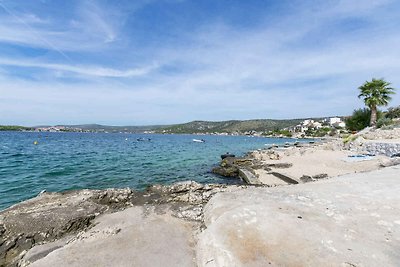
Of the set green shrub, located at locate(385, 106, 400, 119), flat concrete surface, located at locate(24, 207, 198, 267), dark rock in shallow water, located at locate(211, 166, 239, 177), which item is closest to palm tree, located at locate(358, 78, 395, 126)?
green shrub, located at locate(385, 106, 400, 119)

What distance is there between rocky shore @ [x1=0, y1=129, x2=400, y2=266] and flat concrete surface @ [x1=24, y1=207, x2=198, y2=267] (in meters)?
0.02

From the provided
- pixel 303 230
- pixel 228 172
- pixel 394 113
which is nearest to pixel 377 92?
pixel 394 113

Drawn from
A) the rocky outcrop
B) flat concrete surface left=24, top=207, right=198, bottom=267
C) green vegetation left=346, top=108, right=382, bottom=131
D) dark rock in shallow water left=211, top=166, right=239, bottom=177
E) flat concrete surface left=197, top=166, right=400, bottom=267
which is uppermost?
green vegetation left=346, top=108, right=382, bottom=131

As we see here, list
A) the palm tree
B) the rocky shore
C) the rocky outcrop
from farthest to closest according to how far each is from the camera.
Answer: the palm tree → the rocky outcrop → the rocky shore

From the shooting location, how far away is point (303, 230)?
5156 mm

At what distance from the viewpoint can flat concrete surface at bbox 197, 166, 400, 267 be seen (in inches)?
170

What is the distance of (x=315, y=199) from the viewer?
23.2 feet

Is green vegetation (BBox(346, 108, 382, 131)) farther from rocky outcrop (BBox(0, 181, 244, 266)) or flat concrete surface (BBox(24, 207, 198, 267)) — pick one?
flat concrete surface (BBox(24, 207, 198, 267))

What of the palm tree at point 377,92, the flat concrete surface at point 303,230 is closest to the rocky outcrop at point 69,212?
the flat concrete surface at point 303,230

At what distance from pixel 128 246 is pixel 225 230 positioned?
7.75 ft

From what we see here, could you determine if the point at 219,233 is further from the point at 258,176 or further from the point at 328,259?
the point at 258,176

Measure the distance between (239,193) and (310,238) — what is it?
318 centimetres

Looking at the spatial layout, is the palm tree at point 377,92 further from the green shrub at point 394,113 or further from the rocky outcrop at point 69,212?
the rocky outcrop at point 69,212

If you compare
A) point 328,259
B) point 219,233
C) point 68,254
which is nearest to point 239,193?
point 219,233
